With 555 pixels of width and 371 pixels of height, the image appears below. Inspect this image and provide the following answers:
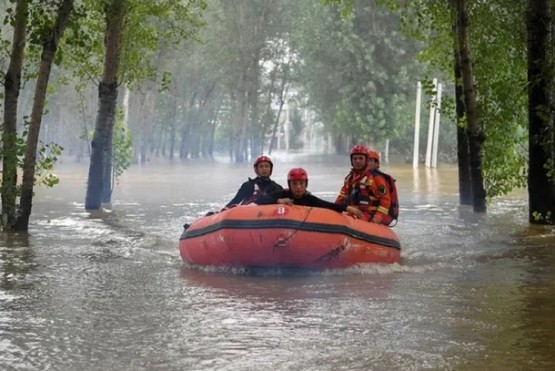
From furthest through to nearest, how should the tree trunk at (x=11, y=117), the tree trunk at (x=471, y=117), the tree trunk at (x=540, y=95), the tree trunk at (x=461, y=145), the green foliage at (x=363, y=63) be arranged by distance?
the green foliage at (x=363, y=63), the tree trunk at (x=461, y=145), the tree trunk at (x=471, y=117), the tree trunk at (x=540, y=95), the tree trunk at (x=11, y=117)

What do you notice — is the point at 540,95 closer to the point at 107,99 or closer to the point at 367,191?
the point at 367,191

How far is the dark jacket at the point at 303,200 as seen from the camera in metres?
10.8

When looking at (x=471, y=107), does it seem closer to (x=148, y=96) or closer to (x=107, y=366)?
(x=107, y=366)

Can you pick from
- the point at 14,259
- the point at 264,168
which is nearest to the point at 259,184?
the point at 264,168

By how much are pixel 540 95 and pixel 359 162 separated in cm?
395

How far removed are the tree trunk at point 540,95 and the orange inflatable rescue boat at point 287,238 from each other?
4.54 metres

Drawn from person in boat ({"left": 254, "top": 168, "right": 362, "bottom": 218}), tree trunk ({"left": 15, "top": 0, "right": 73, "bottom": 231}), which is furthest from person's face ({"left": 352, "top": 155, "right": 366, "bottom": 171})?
tree trunk ({"left": 15, "top": 0, "right": 73, "bottom": 231})

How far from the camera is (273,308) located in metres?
8.00

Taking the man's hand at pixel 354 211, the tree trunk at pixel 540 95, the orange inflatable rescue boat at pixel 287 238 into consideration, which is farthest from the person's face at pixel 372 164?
the tree trunk at pixel 540 95

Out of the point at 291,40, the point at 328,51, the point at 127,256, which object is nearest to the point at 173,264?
the point at 127,256

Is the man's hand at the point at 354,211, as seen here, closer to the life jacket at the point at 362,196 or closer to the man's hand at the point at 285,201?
the life jacket at the point at 362,196

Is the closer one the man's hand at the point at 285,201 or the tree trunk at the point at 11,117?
the man's hand at the point at 285,201

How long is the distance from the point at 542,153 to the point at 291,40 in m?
43.4

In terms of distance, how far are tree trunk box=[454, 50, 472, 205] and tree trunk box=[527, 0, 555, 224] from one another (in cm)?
282
